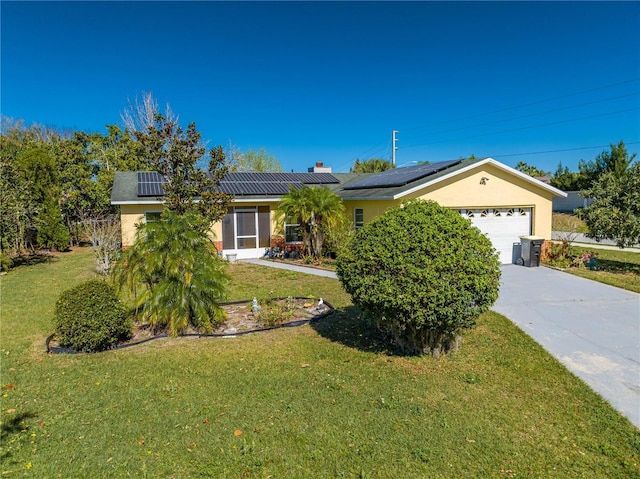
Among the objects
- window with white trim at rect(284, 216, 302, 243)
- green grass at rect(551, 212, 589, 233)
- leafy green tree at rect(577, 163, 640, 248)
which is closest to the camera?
leafy green tree at rect(577, 163, 640, 248)

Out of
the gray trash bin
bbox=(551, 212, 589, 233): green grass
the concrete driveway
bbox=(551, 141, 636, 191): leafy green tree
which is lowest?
the concrete driveway

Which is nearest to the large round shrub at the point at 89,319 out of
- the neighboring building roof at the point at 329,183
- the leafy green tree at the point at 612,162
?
the neighboring building roof at the point at 329,183

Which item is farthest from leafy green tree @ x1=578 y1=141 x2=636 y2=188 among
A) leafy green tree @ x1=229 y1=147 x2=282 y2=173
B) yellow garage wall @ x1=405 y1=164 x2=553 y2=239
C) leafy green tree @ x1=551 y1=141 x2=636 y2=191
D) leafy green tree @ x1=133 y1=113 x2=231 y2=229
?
leafy green tree @ x1=133 y1=113 x2=231 y2=229

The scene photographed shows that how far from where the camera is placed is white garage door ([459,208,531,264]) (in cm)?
1443

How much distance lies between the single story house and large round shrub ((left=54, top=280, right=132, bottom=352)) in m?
6.35

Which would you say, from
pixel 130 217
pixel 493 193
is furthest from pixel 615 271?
pixel 130 217

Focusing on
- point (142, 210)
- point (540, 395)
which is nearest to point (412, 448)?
point (540, 395)

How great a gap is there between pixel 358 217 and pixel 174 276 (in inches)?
420

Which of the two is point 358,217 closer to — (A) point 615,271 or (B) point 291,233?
(B) point 291,233

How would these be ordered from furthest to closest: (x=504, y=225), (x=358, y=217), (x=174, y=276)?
(x=358, y=217) → (x=504, y=225) → (x=174, y=276)

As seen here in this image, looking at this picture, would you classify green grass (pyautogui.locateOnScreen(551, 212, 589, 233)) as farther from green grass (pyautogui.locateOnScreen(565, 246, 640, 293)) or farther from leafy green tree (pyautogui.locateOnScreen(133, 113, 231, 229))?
leafy green tree (pyautogui.locateOnScreen(133, 113, 231, 229))

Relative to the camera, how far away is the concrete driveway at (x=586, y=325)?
5359 millimetres

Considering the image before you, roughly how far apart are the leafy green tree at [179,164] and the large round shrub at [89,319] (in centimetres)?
423

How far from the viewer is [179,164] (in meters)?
11.1
